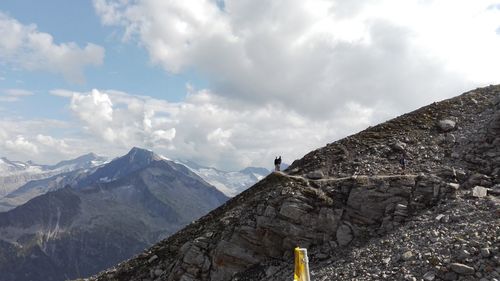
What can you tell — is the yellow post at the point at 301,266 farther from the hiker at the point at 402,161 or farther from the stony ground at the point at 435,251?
the hiker at the point at 402,161

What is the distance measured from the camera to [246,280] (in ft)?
114

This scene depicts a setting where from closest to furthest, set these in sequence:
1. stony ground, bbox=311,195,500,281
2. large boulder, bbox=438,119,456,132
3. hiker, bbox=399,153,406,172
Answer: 1. stony ground, bbox=311,195,500,281
2. hiker, bbox=399,153,406,172
3. large boulder, bbox=438,119,456,132

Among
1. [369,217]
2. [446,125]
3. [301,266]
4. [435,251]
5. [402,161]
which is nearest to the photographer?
[301,266]

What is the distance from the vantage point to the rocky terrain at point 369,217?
88.1 ft

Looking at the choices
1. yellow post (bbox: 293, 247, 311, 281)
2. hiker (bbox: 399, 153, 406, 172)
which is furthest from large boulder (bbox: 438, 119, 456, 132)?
yellow post (bbox: 293, 247, 311, 281)

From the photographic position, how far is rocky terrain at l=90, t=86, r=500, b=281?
26.9m

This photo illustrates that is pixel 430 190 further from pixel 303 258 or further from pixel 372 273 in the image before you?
pixel 303 258

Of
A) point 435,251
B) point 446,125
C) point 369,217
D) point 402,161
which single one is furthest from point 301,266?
point 446,125

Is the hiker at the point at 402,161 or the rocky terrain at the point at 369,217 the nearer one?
the rocky terrain at the point at 369,217

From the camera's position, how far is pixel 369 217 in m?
35.2

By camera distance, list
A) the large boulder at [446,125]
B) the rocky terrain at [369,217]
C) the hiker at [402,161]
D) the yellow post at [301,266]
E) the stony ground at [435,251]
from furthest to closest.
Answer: the large boulder at [446,125]
the hiker at [402,161]
the rocky terrain at [369,217]
the stony ground at [435,251]
the yellow post at [301,266]

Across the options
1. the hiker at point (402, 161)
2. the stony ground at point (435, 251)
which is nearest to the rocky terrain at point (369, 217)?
the stony ground at point (435, 251)

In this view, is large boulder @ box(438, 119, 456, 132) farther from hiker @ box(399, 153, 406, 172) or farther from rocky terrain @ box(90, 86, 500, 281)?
hiker @ box(399, 153, 406, 172)

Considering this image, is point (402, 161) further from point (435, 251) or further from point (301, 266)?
point (301, 266)
